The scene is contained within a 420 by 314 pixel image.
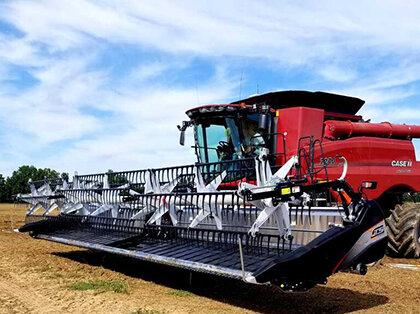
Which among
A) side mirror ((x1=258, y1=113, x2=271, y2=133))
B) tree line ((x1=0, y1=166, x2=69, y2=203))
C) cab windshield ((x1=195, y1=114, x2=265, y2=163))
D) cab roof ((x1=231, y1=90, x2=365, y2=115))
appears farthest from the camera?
tree line ((x1=0, y1=166, x2=69, y2=203))

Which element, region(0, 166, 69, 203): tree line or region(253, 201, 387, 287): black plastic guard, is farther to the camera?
region(0, 166, 69, 203): tree line

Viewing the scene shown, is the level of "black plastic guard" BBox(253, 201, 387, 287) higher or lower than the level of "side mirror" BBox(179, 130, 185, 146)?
lower

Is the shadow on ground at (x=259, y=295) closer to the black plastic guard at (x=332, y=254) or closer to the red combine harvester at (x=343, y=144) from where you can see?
the black plastic guard at (x=332, y=254)

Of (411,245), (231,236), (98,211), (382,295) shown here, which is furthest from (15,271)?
(411,245)

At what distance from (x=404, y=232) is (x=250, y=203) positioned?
3.93m

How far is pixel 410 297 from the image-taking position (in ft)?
16.8

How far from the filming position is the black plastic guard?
3828 millimetres

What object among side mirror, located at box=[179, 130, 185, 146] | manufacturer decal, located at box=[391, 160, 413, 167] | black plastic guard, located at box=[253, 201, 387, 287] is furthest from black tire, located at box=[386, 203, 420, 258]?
side mirror, located at box=[179, 130, 185, 146]

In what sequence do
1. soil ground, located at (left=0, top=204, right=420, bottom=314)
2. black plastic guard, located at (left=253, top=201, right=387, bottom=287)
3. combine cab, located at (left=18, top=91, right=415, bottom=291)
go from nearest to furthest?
1. black plastic guard, located at (left=253, top=201, right=387, bottom=287)
2. combine cab, located at (left=18, top=91, right=415, bottom=291)
3. soil ground, located at (left=0, top=204, right=420, bottom=314)

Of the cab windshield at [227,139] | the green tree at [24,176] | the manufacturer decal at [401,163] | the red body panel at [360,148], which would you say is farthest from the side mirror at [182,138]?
the green tree at [24,176]

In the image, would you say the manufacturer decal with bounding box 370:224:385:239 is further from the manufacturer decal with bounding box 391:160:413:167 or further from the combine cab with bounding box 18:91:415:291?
the manufacturer decal with bounding box 391:160:413:167

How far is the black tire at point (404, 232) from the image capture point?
295 inches

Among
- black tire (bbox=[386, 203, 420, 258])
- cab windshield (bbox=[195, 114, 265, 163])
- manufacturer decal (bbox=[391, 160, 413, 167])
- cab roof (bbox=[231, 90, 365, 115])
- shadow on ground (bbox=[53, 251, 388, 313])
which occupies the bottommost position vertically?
shadow on ground (bbox=[53, 251, 388, 313])

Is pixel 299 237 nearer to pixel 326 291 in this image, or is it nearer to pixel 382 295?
pixel 326 291
